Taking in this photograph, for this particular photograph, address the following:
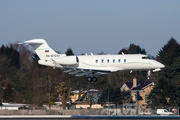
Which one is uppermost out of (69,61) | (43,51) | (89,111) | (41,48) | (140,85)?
(41,48)

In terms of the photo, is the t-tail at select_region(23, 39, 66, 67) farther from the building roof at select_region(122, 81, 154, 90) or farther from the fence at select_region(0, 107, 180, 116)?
the building roof at select_region(122, 81, 154, 90)

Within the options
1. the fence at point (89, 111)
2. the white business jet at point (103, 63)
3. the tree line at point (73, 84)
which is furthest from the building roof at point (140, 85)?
the white business jet at point (103, 63)

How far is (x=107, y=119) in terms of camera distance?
151 feet

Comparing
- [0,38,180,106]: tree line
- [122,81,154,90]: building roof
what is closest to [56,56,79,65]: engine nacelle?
[0,38,180,106]: tree line

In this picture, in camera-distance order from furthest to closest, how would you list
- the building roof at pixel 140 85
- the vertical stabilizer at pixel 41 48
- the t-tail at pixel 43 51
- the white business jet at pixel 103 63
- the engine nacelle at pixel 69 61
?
the building roof at pixel 140 85, the vertical stabilizer at pixel 41 48, the t-tail at pixel 43 51, the engine nacelle at pixel 69 61, the white business jet at pixel 103 63

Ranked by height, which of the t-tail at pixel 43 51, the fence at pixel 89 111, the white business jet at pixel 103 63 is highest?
the t-tail at pixel 43 51

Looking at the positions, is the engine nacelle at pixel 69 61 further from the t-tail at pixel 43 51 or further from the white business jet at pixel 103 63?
the t-tail at pixel 43 51

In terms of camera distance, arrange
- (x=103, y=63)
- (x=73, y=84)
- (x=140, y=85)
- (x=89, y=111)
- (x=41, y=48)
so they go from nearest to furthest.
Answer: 1. (x=103, y=63)
2. (x=41, y=48)
3. (x=89, y=111)
4. (x=140, y=85)
5. (x=73, y=84)

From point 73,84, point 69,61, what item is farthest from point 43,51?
point 73,84

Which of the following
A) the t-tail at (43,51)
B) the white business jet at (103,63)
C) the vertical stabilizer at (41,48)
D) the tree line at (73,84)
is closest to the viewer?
the white business jet at (103,63)

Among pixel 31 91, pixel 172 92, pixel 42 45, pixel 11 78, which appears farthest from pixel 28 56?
pixel 42 45

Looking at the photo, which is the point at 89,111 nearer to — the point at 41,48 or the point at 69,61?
the point at 41,48

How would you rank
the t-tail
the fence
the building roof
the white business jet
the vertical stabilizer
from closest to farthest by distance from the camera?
the white business jet < the t-tail < the vertical stabilizer < the fence < the building roof

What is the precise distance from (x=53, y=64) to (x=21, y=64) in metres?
64.8
